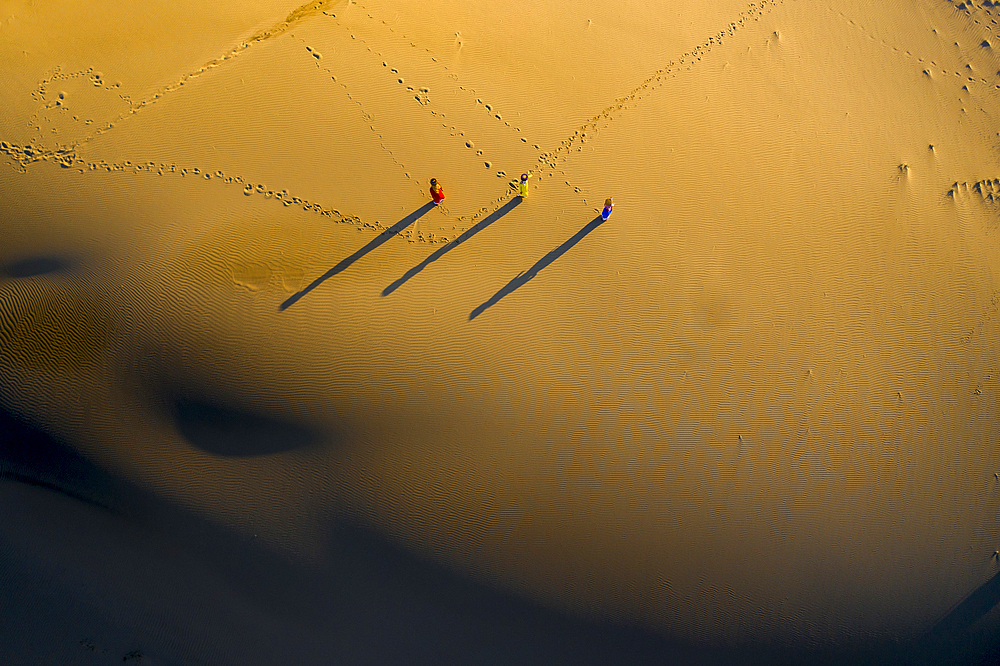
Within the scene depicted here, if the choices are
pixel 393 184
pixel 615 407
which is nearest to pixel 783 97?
pixel 615 407

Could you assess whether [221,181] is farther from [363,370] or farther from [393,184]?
[363,370]

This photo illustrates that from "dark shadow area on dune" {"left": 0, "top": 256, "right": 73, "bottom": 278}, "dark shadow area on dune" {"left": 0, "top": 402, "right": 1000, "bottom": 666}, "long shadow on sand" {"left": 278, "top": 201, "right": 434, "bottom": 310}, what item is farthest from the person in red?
"dark shadow area on dune" {"left": 0, "top": 256, "right": 73, "bottom": 278}

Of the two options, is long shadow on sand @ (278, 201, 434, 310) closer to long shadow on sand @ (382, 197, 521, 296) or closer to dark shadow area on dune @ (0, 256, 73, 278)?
long shadow on sand @ (382, 197, 521, 296)

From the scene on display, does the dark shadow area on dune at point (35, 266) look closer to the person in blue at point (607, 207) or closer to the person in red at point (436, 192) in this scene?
the person in red at point (436, 192)

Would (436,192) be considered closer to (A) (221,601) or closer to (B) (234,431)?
(B) (234,431)

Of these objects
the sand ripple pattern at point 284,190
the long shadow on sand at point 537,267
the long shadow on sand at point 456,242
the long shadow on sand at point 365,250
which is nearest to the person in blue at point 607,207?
the long shadow on sand at point 537,267
